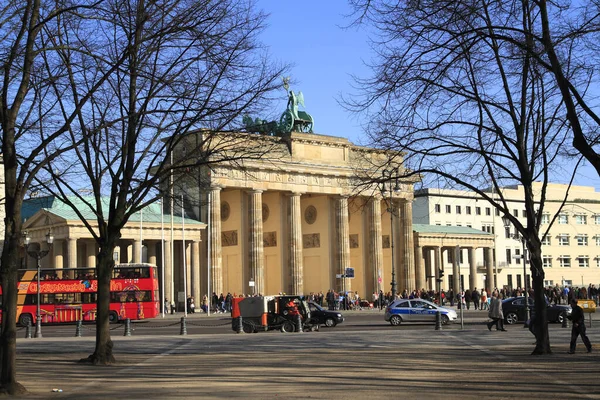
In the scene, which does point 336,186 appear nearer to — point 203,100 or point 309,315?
point 309,315

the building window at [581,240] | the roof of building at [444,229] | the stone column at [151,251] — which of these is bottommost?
the stone column at [151,251]

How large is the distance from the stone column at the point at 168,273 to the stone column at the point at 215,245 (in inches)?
143

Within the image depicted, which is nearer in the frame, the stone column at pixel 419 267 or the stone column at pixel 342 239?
the stone column at pixel 342 239

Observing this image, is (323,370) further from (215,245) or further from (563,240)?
(563,240)

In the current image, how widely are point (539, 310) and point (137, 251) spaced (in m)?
54.0

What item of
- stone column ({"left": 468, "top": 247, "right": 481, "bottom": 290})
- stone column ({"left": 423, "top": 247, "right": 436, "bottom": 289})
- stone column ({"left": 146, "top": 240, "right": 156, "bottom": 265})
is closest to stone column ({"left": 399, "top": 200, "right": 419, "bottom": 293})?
stone column ({"left": 468, "top": 247, "right": 481, "bottom": 290})

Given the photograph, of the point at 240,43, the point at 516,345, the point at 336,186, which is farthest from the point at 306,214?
the point at 240,43

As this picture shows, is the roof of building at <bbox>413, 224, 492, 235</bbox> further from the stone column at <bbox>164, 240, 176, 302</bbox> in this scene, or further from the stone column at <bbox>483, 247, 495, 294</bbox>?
the stone column at <bbox>164, 240, 176, 302</bbox>

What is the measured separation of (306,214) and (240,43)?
70.9 metres

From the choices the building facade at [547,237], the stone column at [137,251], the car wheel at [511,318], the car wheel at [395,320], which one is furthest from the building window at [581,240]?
the car wheel at [395,320]

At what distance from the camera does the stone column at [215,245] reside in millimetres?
76125

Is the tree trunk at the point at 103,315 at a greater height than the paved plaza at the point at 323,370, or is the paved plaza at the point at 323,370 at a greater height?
the tree trunk at the point at 103,315

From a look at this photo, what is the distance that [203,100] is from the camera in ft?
74.9

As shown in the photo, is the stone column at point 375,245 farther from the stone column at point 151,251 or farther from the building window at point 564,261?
the building window at point 564,261
